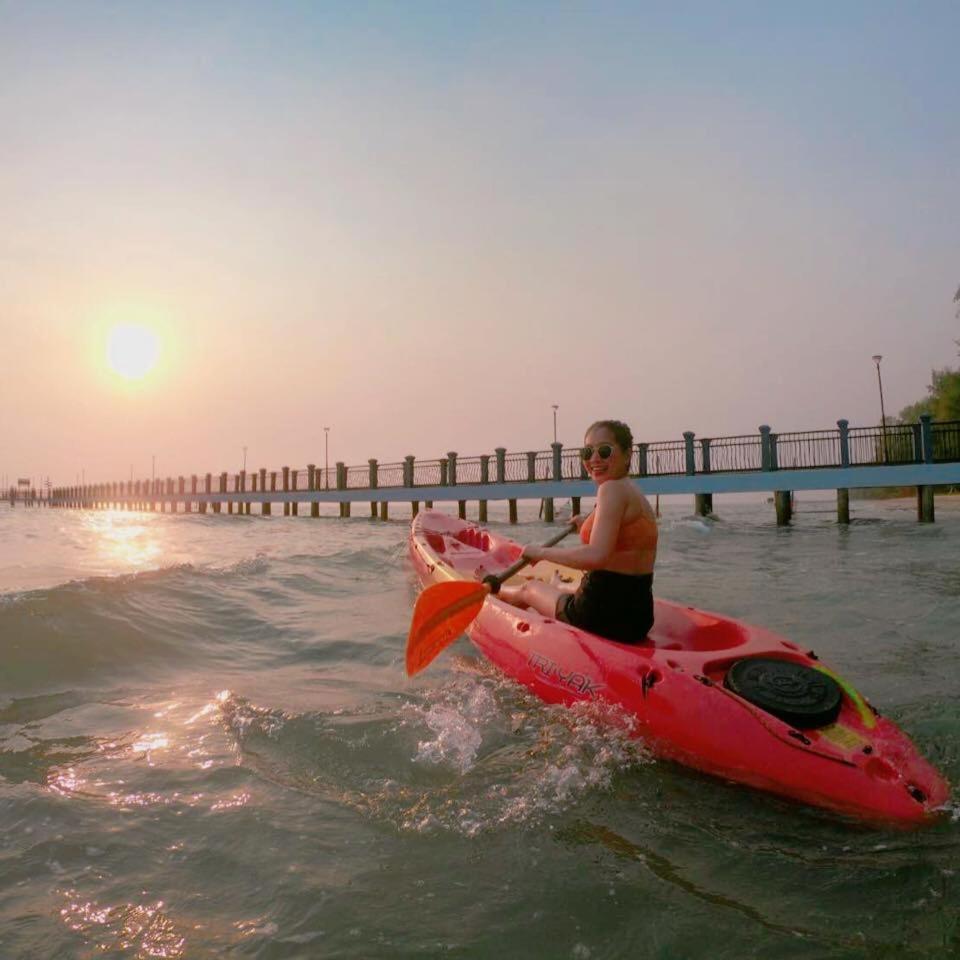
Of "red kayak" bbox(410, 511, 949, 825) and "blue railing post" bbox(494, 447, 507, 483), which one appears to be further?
"blue railing post" bbox(494, 447, 507, 483)

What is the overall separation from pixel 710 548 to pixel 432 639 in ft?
30.1

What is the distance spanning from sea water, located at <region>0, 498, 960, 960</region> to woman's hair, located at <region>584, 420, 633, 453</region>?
55.9 inches

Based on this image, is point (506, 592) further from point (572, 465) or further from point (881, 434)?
point (572, 465)

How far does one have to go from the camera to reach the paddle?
4449mm

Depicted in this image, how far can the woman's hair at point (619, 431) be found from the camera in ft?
12.0

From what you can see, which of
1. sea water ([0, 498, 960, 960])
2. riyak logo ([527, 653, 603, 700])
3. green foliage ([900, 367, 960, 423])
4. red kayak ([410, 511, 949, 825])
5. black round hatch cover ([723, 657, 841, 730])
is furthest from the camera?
green foliage ([900, 367, 960, 423])

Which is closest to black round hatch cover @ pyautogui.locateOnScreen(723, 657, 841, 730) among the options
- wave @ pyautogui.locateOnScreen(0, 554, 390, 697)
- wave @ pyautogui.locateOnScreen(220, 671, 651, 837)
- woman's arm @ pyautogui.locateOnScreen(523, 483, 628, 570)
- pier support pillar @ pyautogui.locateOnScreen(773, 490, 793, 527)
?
wave @ pyautogui.locateOnScreen(220, 671, 651, 837)

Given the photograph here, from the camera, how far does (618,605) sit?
3818 millimetres

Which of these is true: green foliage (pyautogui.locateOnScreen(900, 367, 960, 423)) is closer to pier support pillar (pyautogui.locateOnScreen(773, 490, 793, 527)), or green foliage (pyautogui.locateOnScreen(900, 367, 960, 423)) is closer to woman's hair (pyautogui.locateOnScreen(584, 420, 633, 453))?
pier support pillar (pyautogui.locateOnScreen(773, 490, 793, 527))

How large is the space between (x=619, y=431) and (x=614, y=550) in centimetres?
62

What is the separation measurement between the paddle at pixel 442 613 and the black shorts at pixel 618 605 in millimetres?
636

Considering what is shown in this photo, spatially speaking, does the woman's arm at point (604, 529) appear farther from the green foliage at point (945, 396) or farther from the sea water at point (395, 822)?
the green foliage at point (945, 396)

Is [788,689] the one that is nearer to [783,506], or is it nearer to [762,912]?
[762,912]

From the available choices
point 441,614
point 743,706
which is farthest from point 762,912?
point 441,614
